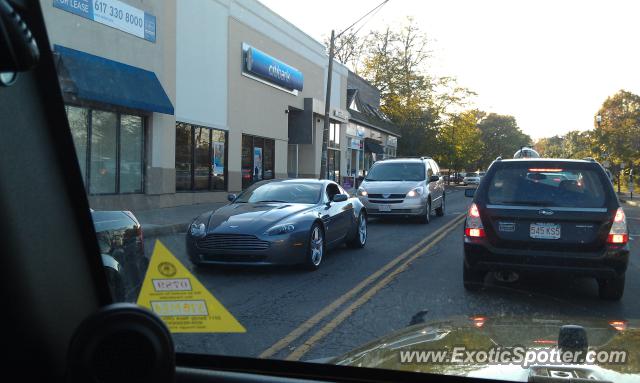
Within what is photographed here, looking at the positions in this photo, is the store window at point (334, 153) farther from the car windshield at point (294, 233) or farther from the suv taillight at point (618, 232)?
the suv taillight at point (618, 232)

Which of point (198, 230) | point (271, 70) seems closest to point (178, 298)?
point (198, 230)

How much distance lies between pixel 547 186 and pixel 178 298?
5.29 meters

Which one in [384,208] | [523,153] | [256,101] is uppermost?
[256,101]

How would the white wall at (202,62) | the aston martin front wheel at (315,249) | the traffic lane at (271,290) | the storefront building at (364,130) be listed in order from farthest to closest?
the storefront building at (364,130) → the white wall at (202,62) → the aston martin front wheel at (315,249) → the traffic lane at (271,290)

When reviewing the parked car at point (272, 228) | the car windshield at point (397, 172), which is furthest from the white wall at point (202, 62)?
the parked car at point (272, 228)

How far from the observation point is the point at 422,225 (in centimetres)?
1575

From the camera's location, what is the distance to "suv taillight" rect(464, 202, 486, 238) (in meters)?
6.69

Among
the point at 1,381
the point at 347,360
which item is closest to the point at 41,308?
the point at 1,381

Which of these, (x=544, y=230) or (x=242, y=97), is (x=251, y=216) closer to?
(x=544, y=230)

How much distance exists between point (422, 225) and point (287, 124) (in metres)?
14.2

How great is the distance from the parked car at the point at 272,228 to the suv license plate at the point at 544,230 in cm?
316

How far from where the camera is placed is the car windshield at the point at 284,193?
9.58 meters

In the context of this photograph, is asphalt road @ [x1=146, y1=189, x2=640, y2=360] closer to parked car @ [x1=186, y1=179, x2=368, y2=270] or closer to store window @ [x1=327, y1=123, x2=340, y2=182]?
parked car @ [x1=186, y1=179, x2=368, y2=270]

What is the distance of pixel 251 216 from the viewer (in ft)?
27.5
